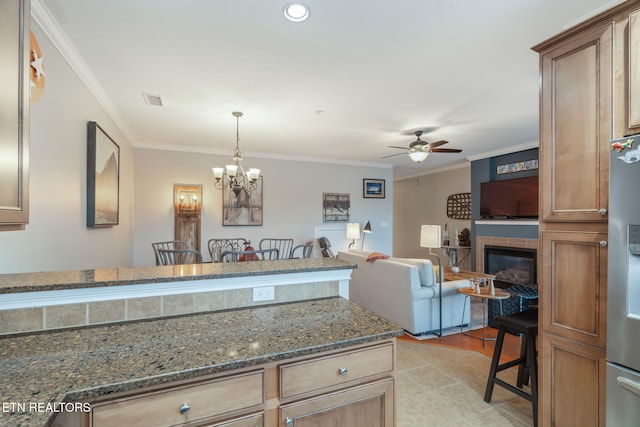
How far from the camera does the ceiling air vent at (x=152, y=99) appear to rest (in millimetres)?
3176

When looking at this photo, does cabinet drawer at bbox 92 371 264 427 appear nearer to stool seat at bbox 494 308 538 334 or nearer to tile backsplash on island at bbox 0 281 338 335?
tile backsplash on island at bbox 0 281 338 335

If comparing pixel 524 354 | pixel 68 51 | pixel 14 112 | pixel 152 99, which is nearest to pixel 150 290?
pixel 14 112

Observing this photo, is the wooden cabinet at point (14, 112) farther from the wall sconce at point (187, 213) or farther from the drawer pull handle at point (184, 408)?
the wall sconce at point (187, 213)

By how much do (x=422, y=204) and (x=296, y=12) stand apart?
7133 millimetres

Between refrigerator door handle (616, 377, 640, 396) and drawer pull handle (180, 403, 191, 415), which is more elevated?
drawer pull handle (180, 403, 191, 415)

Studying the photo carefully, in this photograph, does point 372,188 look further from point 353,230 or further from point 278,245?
point 278,245

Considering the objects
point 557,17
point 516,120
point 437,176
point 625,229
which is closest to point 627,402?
point 625,229

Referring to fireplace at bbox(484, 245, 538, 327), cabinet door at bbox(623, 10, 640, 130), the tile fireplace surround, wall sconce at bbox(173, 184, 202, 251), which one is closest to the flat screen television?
the tile fireplace surround

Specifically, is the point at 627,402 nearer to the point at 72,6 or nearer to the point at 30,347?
the point at 30,347

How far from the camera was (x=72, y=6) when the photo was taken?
1843 mm

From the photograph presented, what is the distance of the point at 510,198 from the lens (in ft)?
17.9

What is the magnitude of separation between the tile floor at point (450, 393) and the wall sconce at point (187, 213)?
398cm

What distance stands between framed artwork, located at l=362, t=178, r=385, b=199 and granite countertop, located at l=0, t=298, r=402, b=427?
18.4 ft

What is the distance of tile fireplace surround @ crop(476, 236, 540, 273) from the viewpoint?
201 inches
